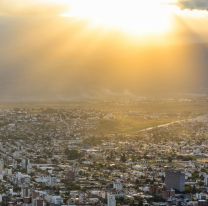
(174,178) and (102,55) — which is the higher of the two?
(102,55)

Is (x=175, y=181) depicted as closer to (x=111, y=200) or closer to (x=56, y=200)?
(x=111, y=200)

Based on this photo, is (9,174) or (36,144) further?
(36,144)

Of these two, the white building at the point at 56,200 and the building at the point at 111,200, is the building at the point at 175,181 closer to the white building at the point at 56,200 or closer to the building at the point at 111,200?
the building at the point at 111,200

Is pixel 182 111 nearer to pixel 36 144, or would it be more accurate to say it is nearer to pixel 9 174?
pixel 36 144

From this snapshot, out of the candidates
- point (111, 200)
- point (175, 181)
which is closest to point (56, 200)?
point (111, 200)

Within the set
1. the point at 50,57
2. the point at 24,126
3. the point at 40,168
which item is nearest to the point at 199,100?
the point at 50,57

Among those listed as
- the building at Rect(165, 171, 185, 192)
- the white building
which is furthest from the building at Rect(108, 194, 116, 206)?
the building at Rect(165, 171, 185, 192)

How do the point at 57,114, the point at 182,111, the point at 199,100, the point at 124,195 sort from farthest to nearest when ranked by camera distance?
the point at 199,100 < the point at 182,111 < the point at 57,114 < the point at 124,195

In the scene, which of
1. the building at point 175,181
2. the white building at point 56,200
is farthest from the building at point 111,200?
the building at point 175,181
